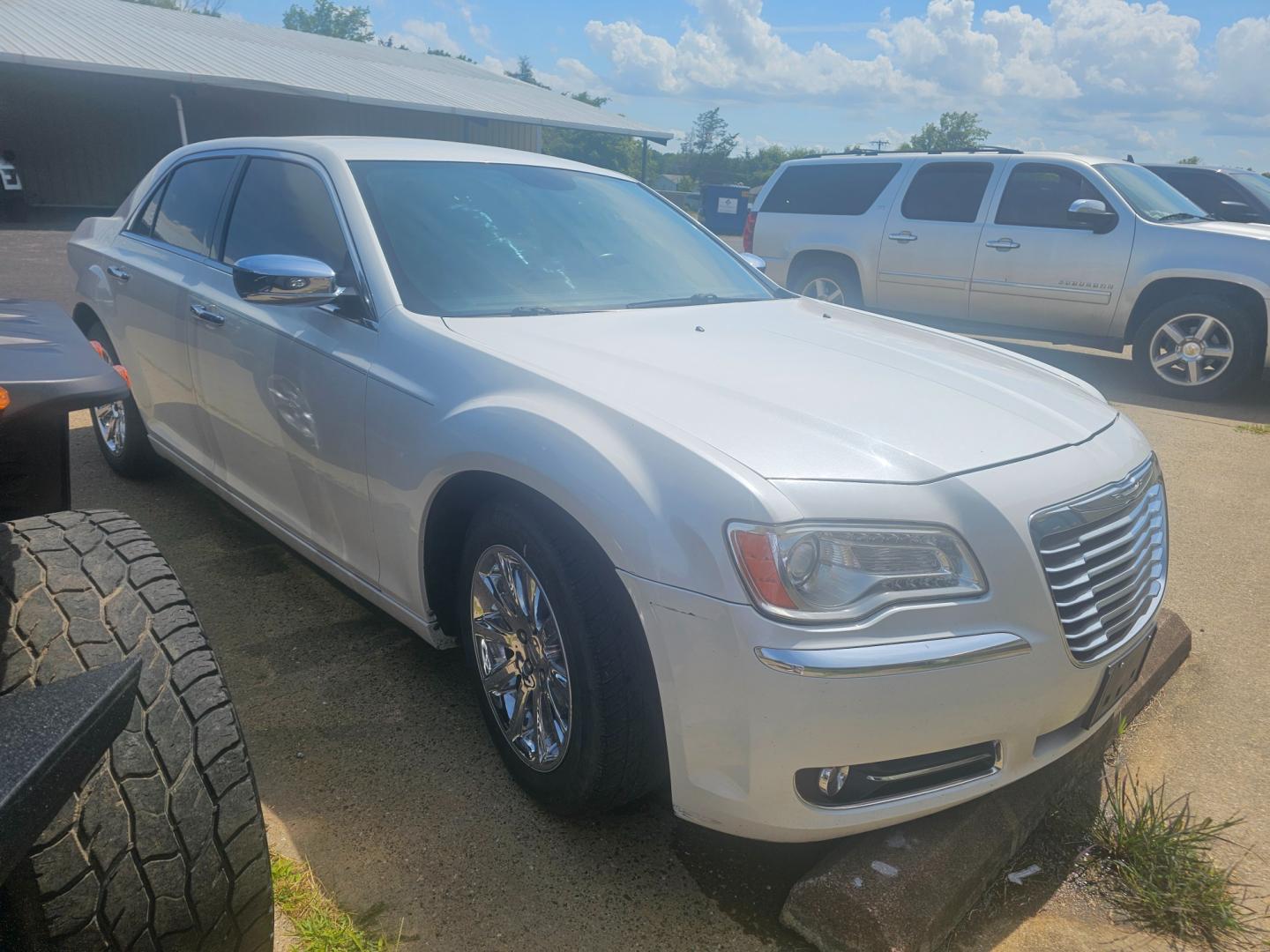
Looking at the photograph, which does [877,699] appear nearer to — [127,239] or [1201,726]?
[1201,726]

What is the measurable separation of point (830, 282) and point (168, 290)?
7163mm

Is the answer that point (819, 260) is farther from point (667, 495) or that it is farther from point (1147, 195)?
point (667, 495)

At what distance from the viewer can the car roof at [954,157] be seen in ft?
27.2

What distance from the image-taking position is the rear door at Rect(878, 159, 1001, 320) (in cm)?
Answer: 862

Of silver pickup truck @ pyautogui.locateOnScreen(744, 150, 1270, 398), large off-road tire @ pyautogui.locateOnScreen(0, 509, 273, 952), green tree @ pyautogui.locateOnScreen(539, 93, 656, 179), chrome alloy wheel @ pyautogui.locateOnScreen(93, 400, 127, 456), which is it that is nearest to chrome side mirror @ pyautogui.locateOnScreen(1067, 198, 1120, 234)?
silver pickup truck @ pyautogui.locateOnScreen(744, 150, 1270, 398)

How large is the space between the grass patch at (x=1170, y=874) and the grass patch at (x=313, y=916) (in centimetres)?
168

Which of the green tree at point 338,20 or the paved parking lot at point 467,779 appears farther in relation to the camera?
the green tree at point 338,20

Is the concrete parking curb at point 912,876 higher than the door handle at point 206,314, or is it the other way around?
the door handle at point 206,314

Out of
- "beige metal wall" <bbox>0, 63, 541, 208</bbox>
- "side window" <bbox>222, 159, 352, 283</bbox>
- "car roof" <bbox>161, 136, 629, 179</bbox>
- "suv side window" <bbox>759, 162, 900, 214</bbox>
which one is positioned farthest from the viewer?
"beige metal wall" <bbox>0, 63, 541, 208</bbox>

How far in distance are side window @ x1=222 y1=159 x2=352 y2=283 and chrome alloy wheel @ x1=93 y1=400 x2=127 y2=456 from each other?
1.43 meters

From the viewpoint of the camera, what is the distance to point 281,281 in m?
2.57

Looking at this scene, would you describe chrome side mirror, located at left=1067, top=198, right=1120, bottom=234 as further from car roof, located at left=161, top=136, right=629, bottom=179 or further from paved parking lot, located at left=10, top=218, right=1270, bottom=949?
car roof, located at left=161, top=136, right=629, bottom=179

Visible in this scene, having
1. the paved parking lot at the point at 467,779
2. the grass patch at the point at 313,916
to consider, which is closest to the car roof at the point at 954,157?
the paved parking lot at the point at 467,779

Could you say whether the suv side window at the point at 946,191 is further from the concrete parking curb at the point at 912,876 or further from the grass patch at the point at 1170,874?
the concrete parking curb at the point at 912,876
